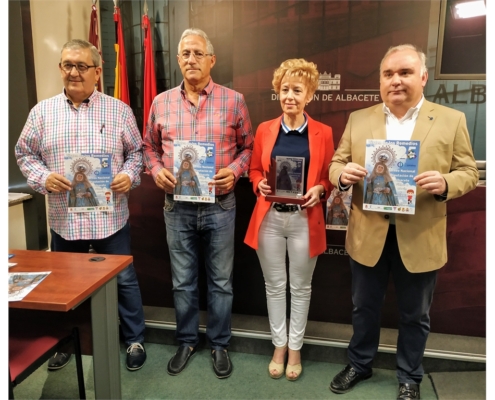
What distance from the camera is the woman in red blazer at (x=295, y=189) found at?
2160 mm

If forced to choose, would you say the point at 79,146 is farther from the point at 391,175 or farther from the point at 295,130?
the point at 391,175

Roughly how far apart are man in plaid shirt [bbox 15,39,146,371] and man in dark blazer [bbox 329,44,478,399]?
49.1 inches

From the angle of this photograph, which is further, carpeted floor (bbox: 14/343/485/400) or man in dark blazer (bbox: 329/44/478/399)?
carpeted floor (bbox: 14/343/485/400)

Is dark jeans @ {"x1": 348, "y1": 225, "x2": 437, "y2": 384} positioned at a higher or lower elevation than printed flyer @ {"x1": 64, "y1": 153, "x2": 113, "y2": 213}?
lower

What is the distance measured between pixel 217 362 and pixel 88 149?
1497 millimetres

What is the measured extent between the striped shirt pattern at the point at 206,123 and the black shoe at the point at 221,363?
3.38ft

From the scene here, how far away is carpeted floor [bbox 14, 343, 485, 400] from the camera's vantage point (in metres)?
2.32

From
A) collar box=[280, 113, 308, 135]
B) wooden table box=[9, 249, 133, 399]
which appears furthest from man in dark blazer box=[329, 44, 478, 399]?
wooden table box=[9, 249, 133, 399]

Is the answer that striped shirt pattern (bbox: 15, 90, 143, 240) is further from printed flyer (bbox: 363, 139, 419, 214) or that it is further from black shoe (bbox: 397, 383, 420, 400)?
black shoe (bbox: 397, 383, 420, 400)

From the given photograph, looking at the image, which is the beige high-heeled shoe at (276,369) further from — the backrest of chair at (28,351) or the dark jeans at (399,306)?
the backrest of chair at (28,351)

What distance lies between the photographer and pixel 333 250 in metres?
2.90

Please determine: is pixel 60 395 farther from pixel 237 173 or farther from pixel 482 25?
pixel 482 25

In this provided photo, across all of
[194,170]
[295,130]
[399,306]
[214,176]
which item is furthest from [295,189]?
[399,306]

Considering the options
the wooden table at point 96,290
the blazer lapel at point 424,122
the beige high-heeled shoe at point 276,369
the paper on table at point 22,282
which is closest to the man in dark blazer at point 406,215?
the blazer lapel at point 424,122
